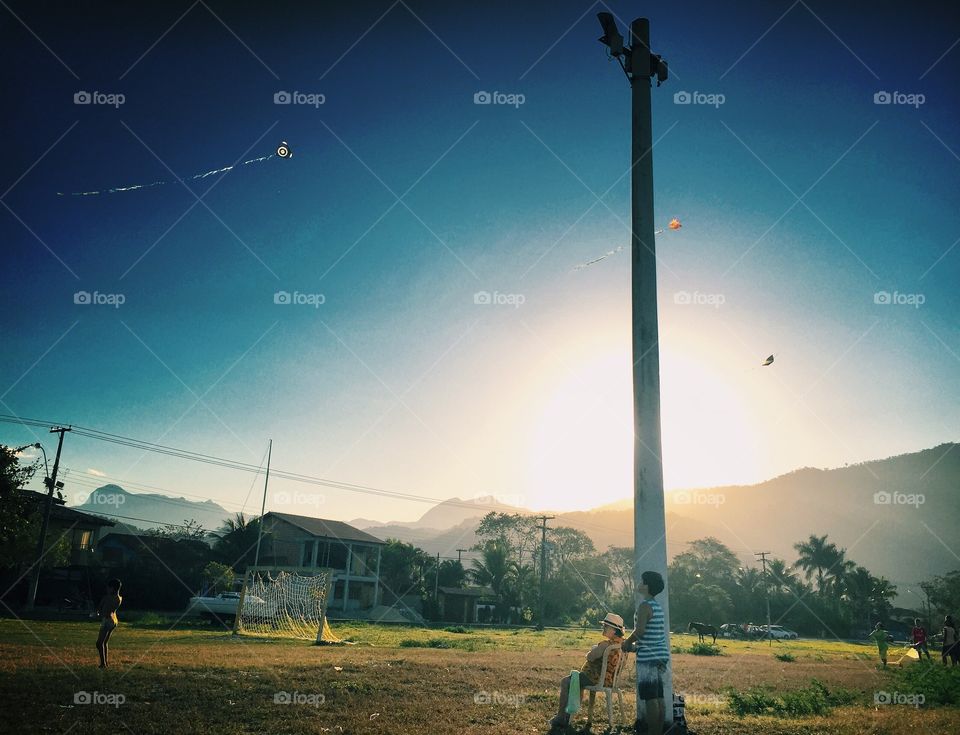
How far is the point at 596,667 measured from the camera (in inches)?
299

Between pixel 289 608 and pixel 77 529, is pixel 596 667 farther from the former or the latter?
pixel 77 529

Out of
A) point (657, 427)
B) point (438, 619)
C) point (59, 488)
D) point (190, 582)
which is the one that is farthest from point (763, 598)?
point (657, 427)

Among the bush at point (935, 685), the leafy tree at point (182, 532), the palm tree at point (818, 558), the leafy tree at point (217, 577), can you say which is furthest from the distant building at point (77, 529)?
the palm tree at point (818, 558)

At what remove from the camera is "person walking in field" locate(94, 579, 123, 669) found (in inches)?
416

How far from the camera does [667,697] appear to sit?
22.7 feet

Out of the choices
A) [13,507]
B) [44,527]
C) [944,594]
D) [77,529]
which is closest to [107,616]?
[13,507]

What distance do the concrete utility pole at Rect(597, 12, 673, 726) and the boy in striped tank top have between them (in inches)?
10.4

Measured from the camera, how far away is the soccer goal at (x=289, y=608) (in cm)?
2294

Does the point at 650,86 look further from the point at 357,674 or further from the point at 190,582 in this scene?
the point at 190,582

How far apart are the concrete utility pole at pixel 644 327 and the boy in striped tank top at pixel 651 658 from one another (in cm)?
26

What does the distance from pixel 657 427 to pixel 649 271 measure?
2.28 metres

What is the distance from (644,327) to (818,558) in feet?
373

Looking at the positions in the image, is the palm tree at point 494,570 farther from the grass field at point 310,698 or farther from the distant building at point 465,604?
the grass field at point 310,698

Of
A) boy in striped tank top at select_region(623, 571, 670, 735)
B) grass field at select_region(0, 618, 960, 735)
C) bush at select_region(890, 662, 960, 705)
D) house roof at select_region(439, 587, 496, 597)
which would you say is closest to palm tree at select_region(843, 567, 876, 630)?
house roof at select_region(439, 587, 496, 597)
